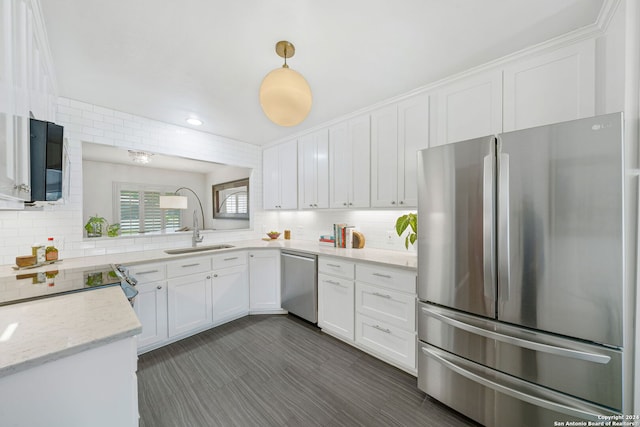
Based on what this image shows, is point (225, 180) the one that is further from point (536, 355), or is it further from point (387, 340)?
point (536, 355)

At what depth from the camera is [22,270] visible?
75.7 inches

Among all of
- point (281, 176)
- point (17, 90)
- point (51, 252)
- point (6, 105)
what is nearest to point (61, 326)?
point (6, 105)

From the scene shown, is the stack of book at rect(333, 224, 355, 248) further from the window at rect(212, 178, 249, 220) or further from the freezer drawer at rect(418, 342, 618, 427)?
the window at rect(212, 178, 249, 220)

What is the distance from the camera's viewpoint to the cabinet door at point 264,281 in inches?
124

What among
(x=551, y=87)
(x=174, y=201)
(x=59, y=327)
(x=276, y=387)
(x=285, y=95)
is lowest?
(x=276, y=387)

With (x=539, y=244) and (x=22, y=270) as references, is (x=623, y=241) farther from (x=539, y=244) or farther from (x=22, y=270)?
(x=22, y=270)

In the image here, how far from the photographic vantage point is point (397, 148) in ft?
7.93

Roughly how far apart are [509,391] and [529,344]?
0.31 m

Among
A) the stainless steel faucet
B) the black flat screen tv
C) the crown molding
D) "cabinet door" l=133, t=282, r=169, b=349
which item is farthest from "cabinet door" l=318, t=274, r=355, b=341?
the black flat screen tv

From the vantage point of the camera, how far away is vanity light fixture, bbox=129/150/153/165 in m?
2.81

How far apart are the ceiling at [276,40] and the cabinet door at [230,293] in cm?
200

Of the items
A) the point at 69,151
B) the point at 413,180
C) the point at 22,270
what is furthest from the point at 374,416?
the point at 69,151

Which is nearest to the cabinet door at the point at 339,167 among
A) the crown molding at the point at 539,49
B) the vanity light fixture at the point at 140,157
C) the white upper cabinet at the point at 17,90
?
the crown molding at the point at 539,49

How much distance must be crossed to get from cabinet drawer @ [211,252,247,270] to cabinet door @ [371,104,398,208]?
1789mm
